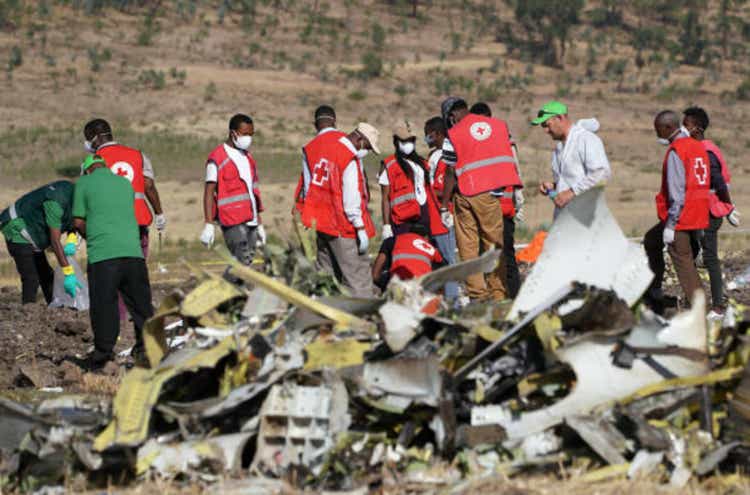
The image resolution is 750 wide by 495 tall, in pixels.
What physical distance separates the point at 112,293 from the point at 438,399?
4.37 meters

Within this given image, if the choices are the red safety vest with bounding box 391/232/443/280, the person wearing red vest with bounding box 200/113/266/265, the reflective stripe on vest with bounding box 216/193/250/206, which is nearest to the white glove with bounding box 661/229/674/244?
the red safety vest with bounding box 391/232/443/280

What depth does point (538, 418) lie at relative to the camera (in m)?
5.31

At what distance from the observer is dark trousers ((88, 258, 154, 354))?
9.05m

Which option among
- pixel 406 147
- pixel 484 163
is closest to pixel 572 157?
pixel 484 163

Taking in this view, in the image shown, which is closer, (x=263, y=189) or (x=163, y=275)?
(x=163, y=275)

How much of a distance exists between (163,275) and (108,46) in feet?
116

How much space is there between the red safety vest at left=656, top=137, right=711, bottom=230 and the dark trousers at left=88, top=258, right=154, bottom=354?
4.04 meters

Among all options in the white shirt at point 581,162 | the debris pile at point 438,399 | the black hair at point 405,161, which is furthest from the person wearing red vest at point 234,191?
the debris pile at point 438,399

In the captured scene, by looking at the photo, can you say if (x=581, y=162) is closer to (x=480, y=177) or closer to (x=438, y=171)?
(x=480, y=177)

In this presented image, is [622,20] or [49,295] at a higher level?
[622,20]

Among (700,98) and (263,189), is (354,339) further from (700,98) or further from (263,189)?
(700,98)

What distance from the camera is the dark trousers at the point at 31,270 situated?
1221 centimetres

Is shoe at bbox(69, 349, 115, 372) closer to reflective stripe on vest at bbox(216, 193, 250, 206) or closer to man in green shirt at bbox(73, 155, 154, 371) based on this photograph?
man in green shirt at bbox(73, 155, 154, 371)

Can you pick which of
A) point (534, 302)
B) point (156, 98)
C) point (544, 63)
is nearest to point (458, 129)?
point (534, 302)
